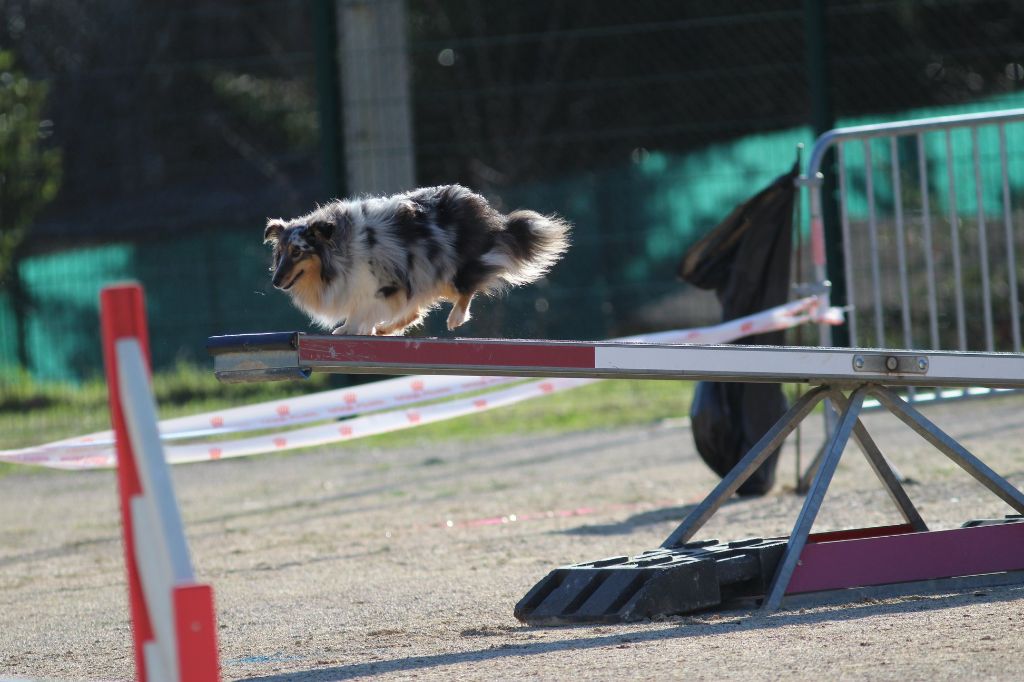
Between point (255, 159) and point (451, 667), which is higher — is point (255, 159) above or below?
above

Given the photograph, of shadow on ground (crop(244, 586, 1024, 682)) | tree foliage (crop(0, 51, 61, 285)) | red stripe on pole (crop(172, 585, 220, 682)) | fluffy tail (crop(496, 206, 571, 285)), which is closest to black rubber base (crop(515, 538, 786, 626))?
shadow on ground (crop(244, 586, 1024, 682))

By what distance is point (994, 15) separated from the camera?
17703 millimetres

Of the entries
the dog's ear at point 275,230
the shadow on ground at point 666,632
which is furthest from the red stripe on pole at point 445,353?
the shadow on ground at point 666,632

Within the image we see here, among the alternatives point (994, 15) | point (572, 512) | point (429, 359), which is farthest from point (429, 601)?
point (994, 15)

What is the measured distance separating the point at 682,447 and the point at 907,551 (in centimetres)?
526

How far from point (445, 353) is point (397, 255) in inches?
19.0

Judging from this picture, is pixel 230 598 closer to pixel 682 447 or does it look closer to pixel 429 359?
pixel 429 359

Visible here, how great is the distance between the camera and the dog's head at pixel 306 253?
16.1 ft

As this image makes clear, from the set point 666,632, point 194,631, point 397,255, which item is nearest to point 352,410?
point 397,255

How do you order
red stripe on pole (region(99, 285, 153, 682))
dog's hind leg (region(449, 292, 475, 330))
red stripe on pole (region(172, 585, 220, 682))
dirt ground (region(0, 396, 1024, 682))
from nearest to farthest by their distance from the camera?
red stripe on pole (region(172, 585, 220, 682)), red stripe on pole (region(99, 285, 153, 682)), dirt ground (region(0, 396, 1024, 682)), dog's hind leg (region(449, 292, 475, 330))

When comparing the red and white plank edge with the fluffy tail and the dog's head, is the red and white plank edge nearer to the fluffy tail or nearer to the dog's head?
the dog's head

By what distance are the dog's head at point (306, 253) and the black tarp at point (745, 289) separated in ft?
11.6

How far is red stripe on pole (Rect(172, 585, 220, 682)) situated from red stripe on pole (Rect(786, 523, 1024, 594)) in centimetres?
267

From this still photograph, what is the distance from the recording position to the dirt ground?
4.44 meters
